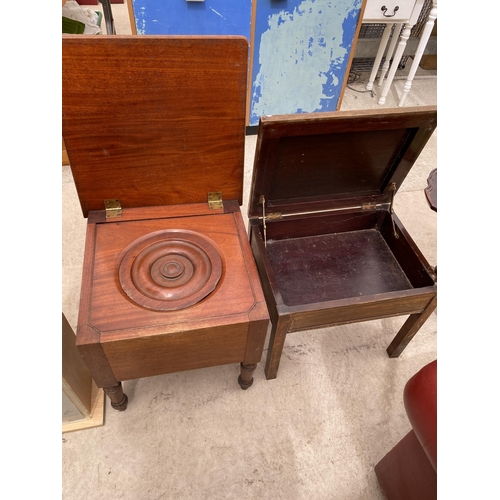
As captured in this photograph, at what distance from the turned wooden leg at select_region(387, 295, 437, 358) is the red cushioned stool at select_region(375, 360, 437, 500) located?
0.39 meters

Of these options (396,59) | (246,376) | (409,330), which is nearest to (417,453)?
(409,330)

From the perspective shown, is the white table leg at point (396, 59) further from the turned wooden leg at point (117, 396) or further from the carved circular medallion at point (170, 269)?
the turned wooden leg at point (117, 396)

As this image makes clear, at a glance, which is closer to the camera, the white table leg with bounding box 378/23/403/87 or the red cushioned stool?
the red cushioned stool

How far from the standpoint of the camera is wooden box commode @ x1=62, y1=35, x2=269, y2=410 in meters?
0.95

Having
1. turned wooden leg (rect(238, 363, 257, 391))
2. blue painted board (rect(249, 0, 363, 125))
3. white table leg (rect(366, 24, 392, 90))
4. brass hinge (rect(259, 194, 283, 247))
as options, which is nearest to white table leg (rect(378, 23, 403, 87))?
white table leg (rect(366, 24, 392, 90))

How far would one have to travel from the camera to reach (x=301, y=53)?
7.64 ft

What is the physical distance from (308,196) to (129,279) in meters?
0.72

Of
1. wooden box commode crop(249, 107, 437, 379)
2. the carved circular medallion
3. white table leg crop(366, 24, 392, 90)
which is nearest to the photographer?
the carved circular medallion

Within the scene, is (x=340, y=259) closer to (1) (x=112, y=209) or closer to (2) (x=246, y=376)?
(2) (x=246, y=376)

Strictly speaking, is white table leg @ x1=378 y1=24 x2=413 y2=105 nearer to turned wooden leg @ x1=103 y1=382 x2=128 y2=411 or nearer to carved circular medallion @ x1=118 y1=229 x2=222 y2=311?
carved circular medallion @ x1=118 y1=229 x2=222 y2=311

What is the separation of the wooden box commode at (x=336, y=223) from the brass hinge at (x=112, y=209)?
0.44 meters

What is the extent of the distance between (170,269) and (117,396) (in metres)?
0.53

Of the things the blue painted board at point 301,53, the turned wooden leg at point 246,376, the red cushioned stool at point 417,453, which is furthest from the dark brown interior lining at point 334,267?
the blue painted board at point 301,53

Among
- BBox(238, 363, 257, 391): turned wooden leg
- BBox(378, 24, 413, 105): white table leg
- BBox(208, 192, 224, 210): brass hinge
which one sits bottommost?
Result: BBox(238, 363, 257, 391): turned wooden leg
